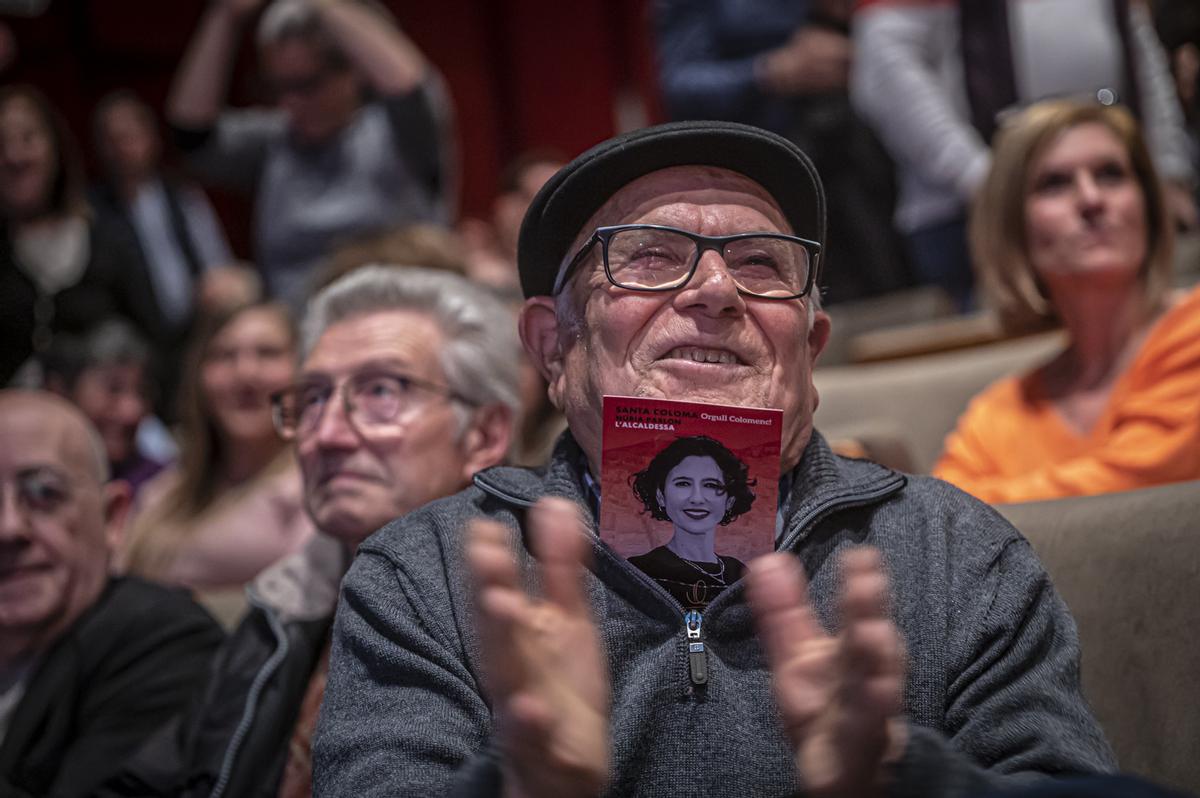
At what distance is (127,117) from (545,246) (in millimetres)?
3990

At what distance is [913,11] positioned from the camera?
3.22m

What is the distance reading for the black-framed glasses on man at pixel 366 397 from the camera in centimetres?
176

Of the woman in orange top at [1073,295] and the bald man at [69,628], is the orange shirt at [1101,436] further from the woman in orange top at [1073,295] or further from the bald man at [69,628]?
the bald man at [69,628]

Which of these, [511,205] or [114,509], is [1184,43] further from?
[114,509]

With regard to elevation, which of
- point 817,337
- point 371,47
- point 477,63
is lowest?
point 817,337

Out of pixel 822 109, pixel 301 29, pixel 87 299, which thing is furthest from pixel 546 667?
pixel 87 299

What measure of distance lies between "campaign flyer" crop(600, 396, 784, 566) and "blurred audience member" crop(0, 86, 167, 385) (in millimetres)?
3010

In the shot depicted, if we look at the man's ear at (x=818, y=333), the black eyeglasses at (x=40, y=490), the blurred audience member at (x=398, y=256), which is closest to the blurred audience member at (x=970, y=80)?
the blurred audience member at (x=398, y=256)

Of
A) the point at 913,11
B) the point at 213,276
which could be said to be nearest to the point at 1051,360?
the point at 913,11

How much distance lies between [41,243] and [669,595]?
338 cm

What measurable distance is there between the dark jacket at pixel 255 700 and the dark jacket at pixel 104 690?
73 millimetres

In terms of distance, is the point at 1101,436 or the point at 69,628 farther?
the point at 1101,436

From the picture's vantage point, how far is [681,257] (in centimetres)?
120

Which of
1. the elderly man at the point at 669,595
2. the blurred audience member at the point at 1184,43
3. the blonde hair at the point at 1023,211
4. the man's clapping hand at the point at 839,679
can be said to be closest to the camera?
the man's clapping hand at the point at 839,679
